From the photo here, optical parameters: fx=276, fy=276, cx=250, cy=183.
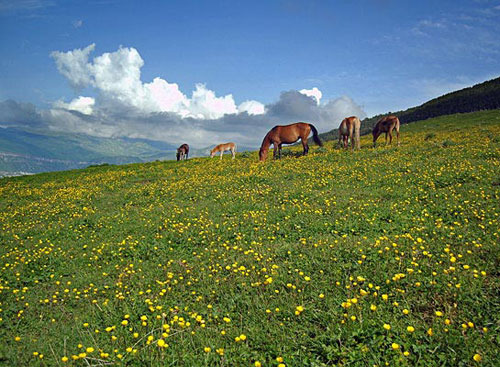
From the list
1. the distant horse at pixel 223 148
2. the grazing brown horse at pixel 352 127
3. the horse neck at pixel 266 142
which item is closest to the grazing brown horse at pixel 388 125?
the grazing brown horse at pixel 352 127

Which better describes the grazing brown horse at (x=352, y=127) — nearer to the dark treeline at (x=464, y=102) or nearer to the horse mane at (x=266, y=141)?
the horse mane at (x=266, y=141)

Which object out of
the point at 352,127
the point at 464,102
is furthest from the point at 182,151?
the point at 464,102

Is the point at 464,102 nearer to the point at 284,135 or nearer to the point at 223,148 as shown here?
the point at 223,148

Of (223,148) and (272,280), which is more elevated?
(223,148)

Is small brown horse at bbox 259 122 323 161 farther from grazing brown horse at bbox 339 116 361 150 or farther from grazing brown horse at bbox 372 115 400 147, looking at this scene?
grazing brown horse at bbox 372 115 400 147

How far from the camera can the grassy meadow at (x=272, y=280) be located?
3.97 m

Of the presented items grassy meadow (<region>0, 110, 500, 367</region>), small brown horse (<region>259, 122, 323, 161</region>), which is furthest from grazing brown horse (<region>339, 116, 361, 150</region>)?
grassy meadow (<region>0, 110, 500, 367</region>)

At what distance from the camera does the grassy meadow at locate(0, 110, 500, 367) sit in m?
3.97

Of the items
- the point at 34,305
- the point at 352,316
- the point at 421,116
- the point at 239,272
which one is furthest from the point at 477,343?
the point at 421,116

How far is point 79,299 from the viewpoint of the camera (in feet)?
20.7

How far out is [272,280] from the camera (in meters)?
5.75

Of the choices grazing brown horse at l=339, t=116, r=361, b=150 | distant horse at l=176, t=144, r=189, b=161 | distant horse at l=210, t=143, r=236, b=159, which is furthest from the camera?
distant horse at l=176, t=144, r=189, b=161

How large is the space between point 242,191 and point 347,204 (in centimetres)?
552

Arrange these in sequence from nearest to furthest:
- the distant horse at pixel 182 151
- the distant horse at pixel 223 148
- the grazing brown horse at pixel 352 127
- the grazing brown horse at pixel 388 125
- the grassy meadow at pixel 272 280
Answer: the grassy meadow at pixel 272 280
the grazing brown horse at pixel 352 127
the grazing brown horse at pixel 388 125
the distant horse at pixel 223 148
the distant horse at pixel 182 151
